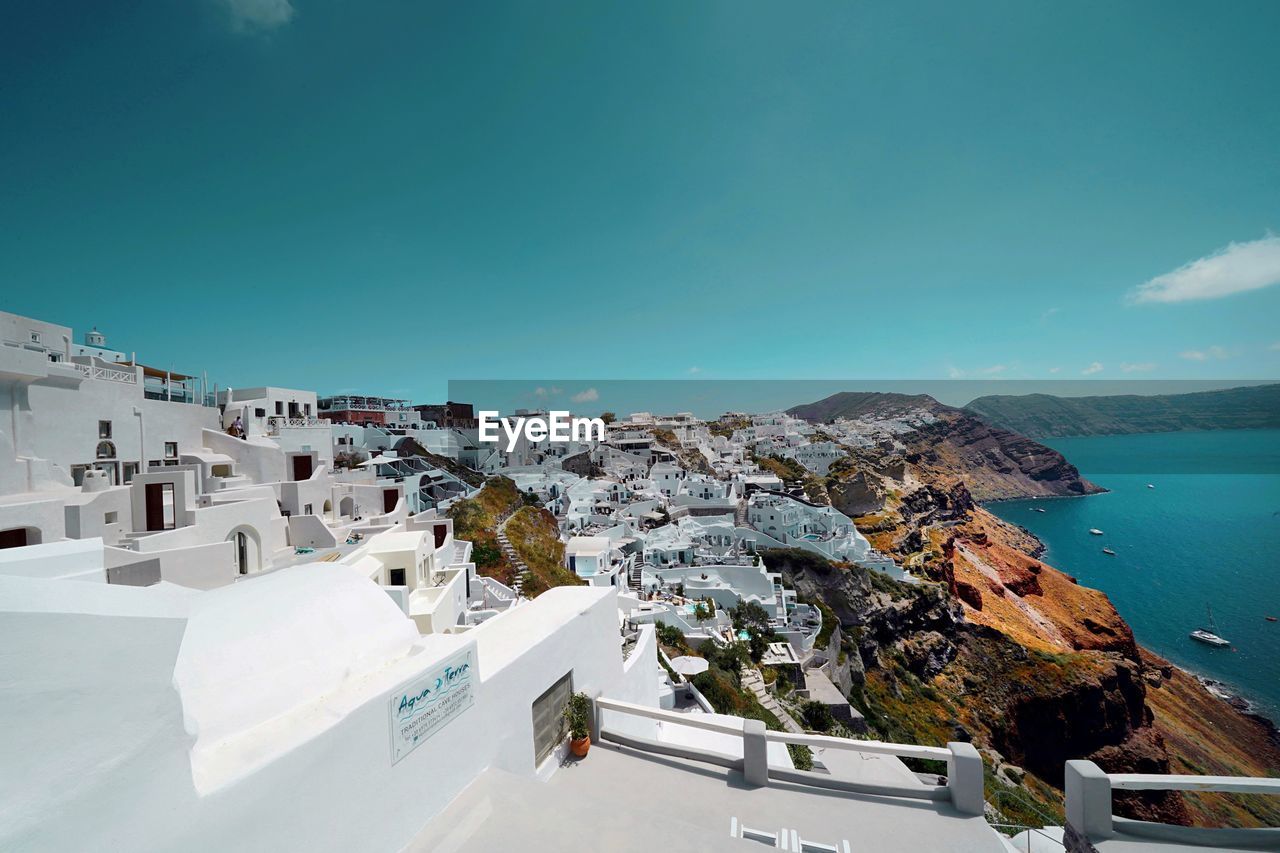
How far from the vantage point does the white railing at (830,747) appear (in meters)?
3.49

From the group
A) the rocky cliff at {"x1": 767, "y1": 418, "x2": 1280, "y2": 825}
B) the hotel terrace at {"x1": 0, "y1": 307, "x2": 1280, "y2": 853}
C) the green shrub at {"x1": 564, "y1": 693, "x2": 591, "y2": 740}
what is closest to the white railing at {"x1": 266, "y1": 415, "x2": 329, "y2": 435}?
the hotel terrace at {"x1": 0, "y1": 307, "x2": 1280, "y2": 853}

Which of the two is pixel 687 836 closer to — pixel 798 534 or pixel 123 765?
pixel 123 765

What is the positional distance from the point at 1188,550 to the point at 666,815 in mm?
83449

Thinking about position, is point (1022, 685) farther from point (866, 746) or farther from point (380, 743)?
point (380, 743)

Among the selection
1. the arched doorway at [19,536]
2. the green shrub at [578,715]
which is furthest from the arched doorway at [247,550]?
the green shrub at [578,715]

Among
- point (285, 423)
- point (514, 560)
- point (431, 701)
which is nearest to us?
point (431, 701)

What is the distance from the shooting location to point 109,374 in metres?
15.7

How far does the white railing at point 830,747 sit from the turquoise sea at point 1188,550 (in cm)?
4466

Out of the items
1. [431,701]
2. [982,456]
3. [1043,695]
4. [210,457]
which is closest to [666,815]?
[431,701]

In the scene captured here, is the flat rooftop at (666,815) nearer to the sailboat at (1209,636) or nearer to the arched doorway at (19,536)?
the arched doorway at (19,536)

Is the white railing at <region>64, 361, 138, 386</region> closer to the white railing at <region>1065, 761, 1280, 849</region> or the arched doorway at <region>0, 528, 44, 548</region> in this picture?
the arched doorway at <region>0, 528, 44, 548</region>

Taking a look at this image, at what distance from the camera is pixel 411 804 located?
2877 mm

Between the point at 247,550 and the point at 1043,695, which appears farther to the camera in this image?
the point at 1043,695

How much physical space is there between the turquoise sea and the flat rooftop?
44998 mm
